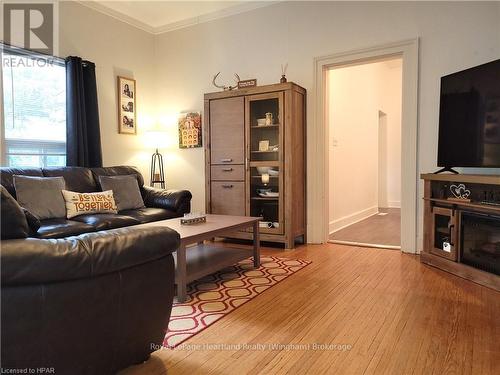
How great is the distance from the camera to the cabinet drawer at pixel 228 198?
4102 millimetres

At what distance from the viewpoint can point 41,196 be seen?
3.13 metres

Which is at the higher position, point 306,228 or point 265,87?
point 265,87

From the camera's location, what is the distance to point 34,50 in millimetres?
3787

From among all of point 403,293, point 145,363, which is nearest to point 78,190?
point 145,363

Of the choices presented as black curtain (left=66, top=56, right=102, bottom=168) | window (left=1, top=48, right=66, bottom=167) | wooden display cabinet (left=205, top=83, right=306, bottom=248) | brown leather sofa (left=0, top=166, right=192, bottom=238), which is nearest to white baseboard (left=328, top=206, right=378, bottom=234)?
wooden display cabinet (left=205, top=83, right=306, bottom=248)

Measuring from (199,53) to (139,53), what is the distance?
0.88 m

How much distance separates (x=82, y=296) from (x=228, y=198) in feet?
9.86

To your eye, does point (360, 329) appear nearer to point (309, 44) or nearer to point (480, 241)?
point (480, 241)

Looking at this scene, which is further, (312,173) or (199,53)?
(199,53)

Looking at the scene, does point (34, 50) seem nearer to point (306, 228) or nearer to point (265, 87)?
point (265, 87)

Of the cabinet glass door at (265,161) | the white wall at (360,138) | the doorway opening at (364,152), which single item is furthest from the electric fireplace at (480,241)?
the white wall at (360,138)

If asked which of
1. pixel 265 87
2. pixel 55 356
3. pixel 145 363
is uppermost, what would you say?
pixel 265 87

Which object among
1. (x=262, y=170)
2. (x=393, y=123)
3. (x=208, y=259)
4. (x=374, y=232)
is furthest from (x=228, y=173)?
(x=393, y=123)

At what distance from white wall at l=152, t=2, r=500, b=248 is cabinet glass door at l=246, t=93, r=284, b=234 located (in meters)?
0.45
